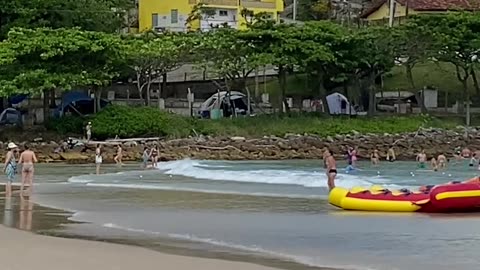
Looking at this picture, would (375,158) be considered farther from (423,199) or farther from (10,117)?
(423,199)

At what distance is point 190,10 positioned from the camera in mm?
74688

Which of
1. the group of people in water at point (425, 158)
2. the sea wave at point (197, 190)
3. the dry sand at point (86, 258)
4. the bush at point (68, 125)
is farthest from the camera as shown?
the bush at point (68, 125)

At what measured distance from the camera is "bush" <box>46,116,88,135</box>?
5197cm

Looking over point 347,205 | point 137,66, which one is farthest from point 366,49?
point 347,205

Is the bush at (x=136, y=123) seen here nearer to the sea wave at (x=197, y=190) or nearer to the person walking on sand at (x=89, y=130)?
the person walking on sand at (x=89, y=130)

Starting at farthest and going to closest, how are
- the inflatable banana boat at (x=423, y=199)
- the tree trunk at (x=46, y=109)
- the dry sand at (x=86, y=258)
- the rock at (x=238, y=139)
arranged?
the tree trunk at (x=46, y=109)
the rock at (x=238, y=139)
the inflatable banana boat at (x=423, y=199)
the dry sand at (x=86, y=258)

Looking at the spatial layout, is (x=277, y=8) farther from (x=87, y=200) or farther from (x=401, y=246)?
(x=401, y=246)

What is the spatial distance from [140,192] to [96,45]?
71.7 ft

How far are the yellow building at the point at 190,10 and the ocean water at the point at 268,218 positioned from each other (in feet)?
121

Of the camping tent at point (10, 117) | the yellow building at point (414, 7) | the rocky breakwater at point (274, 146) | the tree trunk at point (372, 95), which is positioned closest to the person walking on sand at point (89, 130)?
the rocky breakwater at point (274, 146)

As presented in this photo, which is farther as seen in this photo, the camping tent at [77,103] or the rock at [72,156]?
the camping tent at [77,103]

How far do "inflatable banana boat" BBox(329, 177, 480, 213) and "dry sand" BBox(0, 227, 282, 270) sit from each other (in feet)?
26.1

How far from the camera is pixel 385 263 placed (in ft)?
51.4

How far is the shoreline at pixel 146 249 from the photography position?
1526cm
